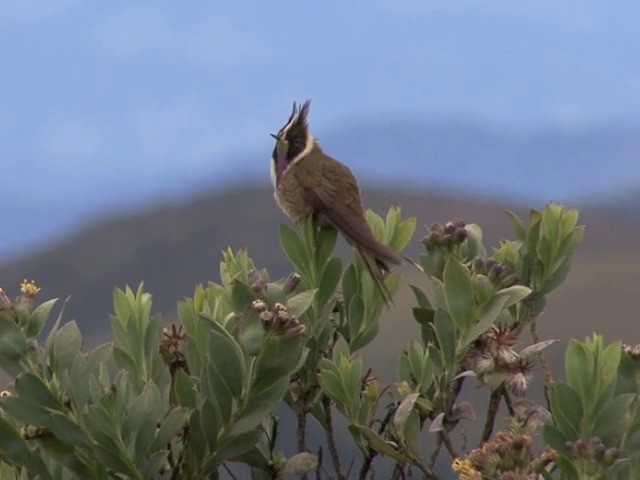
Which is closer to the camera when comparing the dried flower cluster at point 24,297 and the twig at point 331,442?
the dried flower cluster at point 24,297

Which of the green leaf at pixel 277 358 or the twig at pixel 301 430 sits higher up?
the green leaf at pixel 277 358

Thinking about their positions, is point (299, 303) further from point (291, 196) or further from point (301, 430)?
point (291, 196)

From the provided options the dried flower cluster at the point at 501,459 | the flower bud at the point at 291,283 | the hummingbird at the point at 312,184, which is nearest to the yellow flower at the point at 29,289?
the flower bud at the point at 291,283

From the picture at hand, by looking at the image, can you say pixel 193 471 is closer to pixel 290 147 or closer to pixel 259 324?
pixel 259 324

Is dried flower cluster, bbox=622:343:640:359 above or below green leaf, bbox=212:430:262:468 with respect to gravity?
above

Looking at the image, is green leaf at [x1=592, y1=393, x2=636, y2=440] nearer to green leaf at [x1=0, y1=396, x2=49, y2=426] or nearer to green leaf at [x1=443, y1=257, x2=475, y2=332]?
green leaf at [x1=443, y1=257, x2=475, y2=332]

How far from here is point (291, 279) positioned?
1670 mm

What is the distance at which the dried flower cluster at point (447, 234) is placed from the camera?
171 centimetres

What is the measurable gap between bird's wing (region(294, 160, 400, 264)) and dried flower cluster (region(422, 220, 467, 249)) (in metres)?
0.24

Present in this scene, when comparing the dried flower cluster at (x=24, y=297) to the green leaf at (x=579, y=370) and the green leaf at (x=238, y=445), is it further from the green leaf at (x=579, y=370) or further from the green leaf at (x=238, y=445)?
the green leaf at (x=579, y=370)

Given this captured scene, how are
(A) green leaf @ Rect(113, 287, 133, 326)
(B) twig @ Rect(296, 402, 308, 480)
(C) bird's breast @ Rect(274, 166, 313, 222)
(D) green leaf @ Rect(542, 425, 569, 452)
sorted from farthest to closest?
(C) bird's breast @ Rect(274, 166, 313, 222) < (B) twig @ Rect(296, 402, 308, 480) < (A) green leaf @ Rect(113, 287, 133, 326) < (D) green leaf @ Rect(542, 425, 569, 452)

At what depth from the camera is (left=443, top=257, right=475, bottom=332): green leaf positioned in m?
1.53

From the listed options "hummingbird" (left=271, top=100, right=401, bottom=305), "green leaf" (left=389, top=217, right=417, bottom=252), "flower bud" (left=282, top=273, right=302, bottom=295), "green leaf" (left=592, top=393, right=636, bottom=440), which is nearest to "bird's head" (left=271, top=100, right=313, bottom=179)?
"hummingbird" (left=271, top=100, right=401, bottom=305)

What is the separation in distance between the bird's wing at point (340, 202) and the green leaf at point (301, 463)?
0.48m
